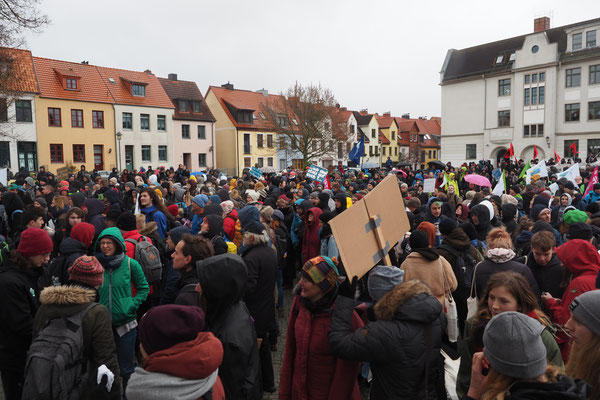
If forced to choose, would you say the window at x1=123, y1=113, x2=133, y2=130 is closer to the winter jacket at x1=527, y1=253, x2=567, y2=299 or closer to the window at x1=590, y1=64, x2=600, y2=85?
the winter jacket at x1=527, y1=253, x2=567, y2=299

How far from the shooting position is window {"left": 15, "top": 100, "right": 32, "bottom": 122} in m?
32.1

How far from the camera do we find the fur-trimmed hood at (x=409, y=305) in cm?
283

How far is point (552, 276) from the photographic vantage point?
415cm

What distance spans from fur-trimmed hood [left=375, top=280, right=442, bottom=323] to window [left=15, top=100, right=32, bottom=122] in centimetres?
3727

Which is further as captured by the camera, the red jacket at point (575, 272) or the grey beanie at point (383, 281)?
the red jacket at point (575, 272)

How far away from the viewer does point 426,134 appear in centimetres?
7506

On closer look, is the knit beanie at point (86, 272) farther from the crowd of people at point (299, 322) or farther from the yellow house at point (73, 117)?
the yellow house at point (73, 117)

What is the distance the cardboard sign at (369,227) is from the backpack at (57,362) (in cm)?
200

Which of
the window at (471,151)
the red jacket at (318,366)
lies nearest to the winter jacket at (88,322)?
the red jacket at (318,366)

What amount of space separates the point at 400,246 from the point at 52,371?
15.1 ft

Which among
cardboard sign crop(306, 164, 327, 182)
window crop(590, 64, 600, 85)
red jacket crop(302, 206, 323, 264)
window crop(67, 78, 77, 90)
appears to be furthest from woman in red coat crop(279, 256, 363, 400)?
window crop(590, 64, 600, 85)

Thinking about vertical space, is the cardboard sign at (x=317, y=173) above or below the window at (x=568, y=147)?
below

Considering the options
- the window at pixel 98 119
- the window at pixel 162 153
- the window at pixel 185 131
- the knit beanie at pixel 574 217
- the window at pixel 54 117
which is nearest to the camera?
the knit beanie at pixel 574 217

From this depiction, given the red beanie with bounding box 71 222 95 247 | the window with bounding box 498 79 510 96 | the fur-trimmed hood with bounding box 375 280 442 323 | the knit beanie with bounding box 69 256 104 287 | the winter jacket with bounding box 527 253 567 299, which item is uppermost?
the window with bounding box 498 79 510 96
